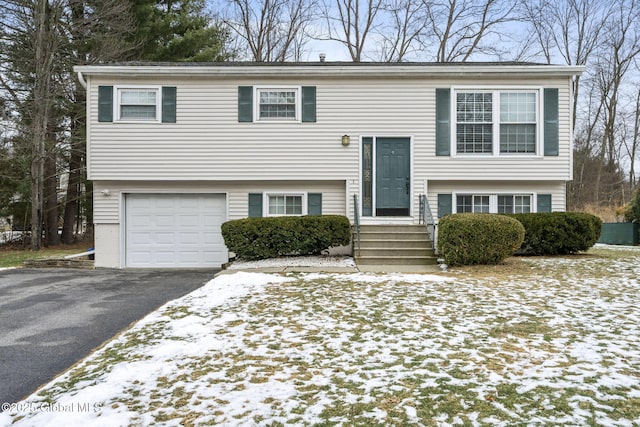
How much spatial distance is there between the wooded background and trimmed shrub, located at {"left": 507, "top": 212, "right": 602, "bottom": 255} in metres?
11.9

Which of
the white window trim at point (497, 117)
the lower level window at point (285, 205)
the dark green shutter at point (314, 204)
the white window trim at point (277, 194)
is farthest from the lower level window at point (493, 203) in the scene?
the lower level window at point (285, 205)

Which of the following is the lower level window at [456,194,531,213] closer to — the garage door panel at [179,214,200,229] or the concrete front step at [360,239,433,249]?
the concrete front step at [360,239,433,249]

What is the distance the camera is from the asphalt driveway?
4094mm

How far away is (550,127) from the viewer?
11.3 m

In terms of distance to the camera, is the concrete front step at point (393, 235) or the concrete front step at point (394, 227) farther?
the concrete front step at point (394, 227)

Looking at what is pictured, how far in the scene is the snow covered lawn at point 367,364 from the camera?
9.53 feet

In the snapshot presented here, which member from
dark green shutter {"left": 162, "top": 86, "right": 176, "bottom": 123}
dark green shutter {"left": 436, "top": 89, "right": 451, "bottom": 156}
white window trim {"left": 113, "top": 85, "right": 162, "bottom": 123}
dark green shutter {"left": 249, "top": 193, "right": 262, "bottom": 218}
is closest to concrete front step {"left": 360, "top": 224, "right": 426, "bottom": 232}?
dark green shutter {"left": 436, "top": 89, "right": 451, "bottom": 156}

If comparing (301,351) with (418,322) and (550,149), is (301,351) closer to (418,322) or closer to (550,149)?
(418,322)

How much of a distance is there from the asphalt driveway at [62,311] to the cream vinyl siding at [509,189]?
21.0 ft

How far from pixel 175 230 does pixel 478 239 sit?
779 cm

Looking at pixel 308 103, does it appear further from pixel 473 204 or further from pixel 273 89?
pixel 473 204

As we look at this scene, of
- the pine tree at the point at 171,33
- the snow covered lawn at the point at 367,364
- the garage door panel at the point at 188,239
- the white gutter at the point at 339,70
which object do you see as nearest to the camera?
the snow covered lawn at the point at 367,364

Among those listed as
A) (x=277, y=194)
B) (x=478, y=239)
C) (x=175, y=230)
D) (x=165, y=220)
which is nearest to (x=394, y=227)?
(x=478, y=239)

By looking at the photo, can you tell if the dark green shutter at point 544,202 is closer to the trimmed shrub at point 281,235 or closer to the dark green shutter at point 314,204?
the trimmed shrub at point 281,235
